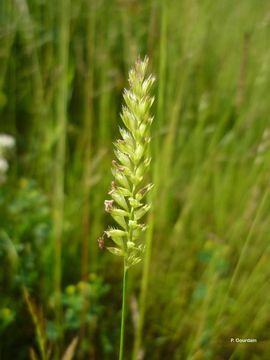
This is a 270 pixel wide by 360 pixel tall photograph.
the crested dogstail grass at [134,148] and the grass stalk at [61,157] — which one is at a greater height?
the grass stalk at [61,157]

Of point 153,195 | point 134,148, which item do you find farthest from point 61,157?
point 134,148

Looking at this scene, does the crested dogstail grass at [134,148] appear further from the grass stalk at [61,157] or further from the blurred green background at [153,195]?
the grass stalk at [61,157]

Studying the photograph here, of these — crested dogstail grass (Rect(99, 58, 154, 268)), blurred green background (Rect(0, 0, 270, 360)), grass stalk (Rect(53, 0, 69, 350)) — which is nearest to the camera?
crested dogstail grass (Rect(99, 58, 154, 268))

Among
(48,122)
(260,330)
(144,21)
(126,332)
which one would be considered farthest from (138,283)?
(144,21)

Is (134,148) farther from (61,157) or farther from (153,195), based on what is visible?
(61,157)

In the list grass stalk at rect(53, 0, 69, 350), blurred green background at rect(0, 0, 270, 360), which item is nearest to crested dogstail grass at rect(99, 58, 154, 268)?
blurred green background at rect(0, 0, 270, 360)

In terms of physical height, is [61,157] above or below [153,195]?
above

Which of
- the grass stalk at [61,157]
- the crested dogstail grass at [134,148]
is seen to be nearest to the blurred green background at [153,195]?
the grass stalk at [61,157]

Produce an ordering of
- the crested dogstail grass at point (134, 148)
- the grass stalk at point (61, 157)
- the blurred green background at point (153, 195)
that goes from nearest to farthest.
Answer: the crested dogstail grass at point (134, 148), the grass stalk at point (61, 157), the blurred green background at point (153, 195)

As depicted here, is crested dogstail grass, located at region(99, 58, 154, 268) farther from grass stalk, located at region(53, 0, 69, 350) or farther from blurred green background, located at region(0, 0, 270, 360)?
grass stalk, located at region(53, 0, 69, 350)
